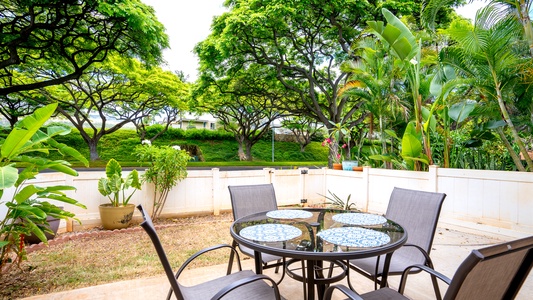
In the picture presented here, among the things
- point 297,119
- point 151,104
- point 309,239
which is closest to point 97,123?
point 151,104

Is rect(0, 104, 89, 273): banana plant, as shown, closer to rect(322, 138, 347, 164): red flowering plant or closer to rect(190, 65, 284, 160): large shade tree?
rect(322, 138, 347, 164): red flowering plant

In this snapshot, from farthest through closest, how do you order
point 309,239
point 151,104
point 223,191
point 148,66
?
point 151,104 → point 148,66 → point 223,191 → point 309,239

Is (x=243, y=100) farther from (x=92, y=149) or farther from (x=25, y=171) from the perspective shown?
(x=25, y=171)

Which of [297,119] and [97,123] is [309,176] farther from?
[97,123]

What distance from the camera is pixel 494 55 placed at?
13.5ft

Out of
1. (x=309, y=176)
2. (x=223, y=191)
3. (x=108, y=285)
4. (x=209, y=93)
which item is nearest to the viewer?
(x=108, y=285)

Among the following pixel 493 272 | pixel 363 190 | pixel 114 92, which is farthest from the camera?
pixel 114 92

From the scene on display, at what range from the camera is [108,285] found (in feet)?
8.96

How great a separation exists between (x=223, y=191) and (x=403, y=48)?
14.7ft

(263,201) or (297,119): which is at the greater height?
(297,119)

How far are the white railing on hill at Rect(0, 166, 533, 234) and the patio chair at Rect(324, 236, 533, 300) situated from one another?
367 centimetres

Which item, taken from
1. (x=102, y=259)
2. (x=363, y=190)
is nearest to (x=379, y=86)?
(x=363, y=190)

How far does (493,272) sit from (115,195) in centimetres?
507

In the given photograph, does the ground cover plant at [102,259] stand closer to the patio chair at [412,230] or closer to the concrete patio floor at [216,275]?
the concrete patio floor at [216,275]
